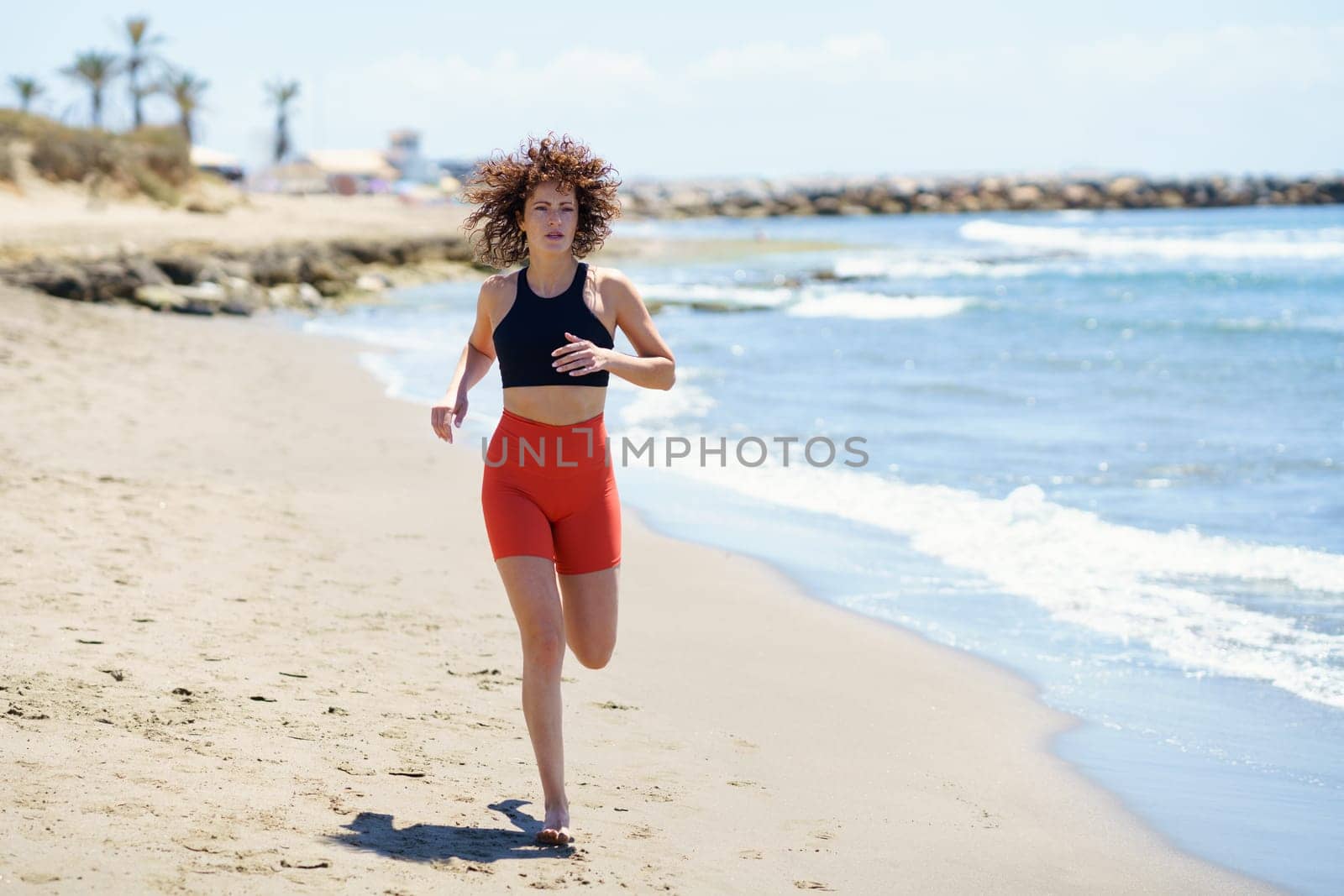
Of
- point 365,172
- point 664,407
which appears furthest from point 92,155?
point 365,172

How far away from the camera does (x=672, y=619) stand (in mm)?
6473

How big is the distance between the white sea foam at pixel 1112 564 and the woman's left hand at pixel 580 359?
11.7ft

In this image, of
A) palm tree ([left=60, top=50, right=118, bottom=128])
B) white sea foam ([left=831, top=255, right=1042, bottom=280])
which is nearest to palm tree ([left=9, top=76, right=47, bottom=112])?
palm tree ([left=60, top=50, right=118, bottom=128])

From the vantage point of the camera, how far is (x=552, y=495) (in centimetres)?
382

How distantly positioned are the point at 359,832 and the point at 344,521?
14.0 ft

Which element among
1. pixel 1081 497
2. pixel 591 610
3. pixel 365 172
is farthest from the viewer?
pixel 365 172

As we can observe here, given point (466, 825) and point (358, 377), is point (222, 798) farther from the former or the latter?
point (358, 377)

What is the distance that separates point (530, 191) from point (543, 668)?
137 cm

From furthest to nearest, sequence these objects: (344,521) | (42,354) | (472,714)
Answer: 1. (42,354)
2. (344,521)
3. (472,714)

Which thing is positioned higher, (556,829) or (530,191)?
(530,191)

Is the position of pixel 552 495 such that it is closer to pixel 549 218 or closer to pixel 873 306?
pixel 549 218

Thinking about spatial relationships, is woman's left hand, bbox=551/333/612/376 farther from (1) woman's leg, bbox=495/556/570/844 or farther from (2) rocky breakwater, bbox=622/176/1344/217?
(2) rocky breakwater, bbox=622/176/1344/217

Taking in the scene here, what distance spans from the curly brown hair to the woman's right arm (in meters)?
0.17

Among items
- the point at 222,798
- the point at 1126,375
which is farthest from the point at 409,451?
the point at 1126,375
